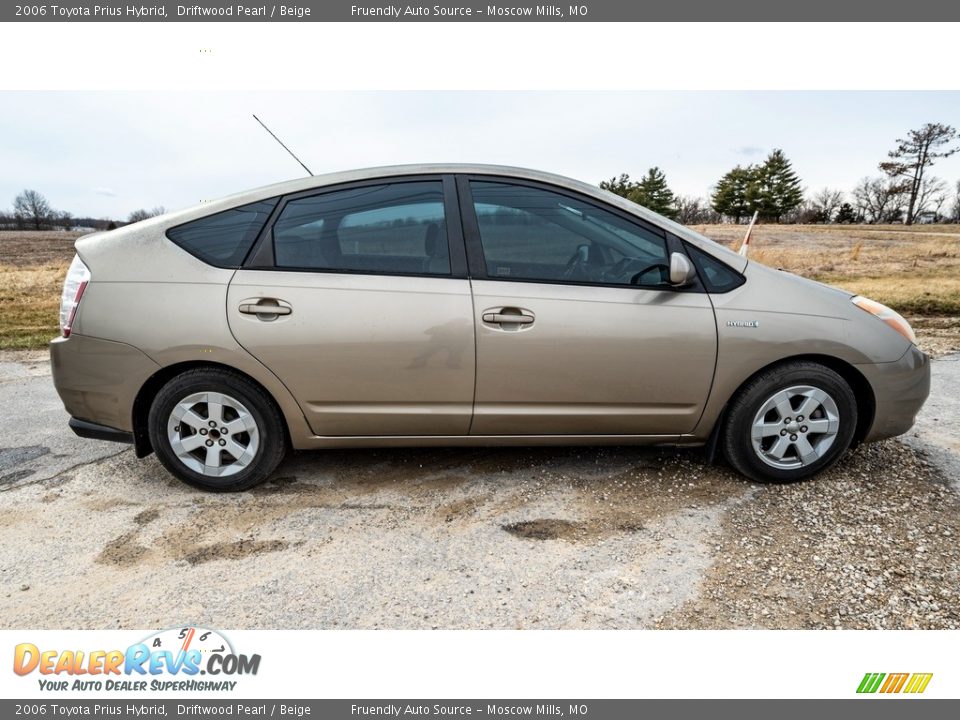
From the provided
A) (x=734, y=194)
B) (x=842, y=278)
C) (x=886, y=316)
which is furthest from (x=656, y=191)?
(x=886, y=316)

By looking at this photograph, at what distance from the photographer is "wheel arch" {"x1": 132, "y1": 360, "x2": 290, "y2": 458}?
9.64ft

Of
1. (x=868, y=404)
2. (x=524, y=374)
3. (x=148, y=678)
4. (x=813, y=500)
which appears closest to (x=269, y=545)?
(x=148, y=678)

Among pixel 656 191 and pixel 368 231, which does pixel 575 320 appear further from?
pixel 656 191

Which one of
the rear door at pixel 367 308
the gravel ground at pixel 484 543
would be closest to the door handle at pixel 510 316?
the rear door at pixel 367 308

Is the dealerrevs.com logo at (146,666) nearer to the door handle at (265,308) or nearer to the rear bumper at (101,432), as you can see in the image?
the rear bumper at (101,432)

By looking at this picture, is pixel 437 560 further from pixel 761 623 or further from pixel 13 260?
pixel 13 260

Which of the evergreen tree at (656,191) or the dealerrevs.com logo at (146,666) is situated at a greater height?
the evergreen tree at (656,191)

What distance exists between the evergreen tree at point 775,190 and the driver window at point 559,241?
5769 cm

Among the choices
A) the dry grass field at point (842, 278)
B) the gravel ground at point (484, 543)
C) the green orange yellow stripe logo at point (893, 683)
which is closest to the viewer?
the green orange yellow stripe logo at point (893, 683)

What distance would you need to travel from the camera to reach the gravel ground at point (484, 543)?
7.36 ft

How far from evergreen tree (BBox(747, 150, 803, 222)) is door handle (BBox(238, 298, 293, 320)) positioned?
192ft

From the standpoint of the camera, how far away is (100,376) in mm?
2953

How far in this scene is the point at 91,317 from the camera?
2906 millimetres

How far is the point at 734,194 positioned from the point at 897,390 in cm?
5977
